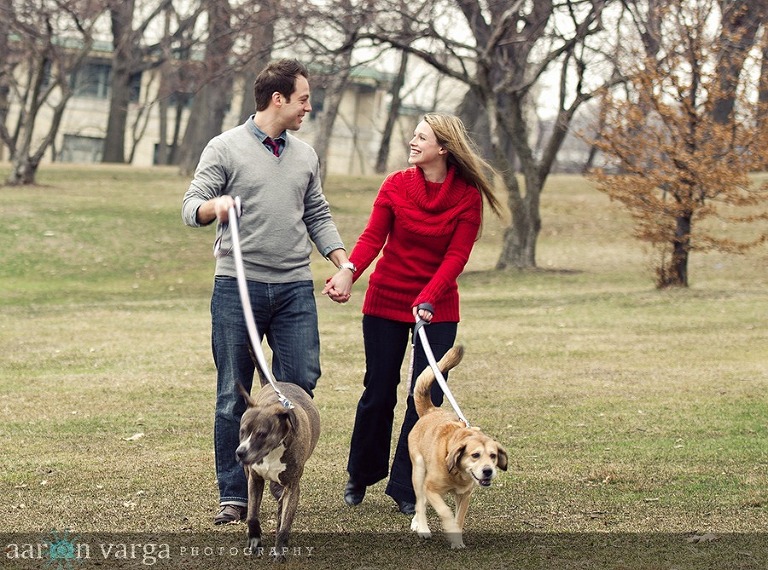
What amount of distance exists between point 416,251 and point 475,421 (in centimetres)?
373

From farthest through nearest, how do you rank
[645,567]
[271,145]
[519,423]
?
[519,423] < [271,145] < [645,567]

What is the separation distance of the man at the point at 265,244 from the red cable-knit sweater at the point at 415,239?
0.34 meters

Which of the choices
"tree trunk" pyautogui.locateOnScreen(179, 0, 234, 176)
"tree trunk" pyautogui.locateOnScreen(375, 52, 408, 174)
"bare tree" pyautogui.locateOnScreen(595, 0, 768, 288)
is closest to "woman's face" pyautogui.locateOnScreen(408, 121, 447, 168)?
"bare tree" pyautogui.locateOnScreen(595, 0, 768, 288)

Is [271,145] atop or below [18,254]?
atop

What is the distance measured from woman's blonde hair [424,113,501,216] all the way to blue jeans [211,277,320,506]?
1.06 m

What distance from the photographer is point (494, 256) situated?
28.6 meters

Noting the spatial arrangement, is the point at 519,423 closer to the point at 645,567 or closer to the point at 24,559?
the point at 645,567

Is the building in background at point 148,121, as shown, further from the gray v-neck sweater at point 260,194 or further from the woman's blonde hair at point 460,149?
the gray v-neck sweater at point 260,194

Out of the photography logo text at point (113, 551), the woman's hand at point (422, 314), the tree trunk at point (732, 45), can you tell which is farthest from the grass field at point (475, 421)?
the tree trunk at point (732, 45)

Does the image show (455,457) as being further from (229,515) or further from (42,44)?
(42,44)

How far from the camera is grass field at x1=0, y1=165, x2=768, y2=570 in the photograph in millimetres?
6051

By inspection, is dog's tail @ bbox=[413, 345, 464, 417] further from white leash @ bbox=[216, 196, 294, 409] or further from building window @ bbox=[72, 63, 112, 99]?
building window @ bbox=[72, 63, 112, 99]

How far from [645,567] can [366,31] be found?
1974 cm

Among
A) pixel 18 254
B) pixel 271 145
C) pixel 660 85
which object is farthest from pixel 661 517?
pixel 18 254
